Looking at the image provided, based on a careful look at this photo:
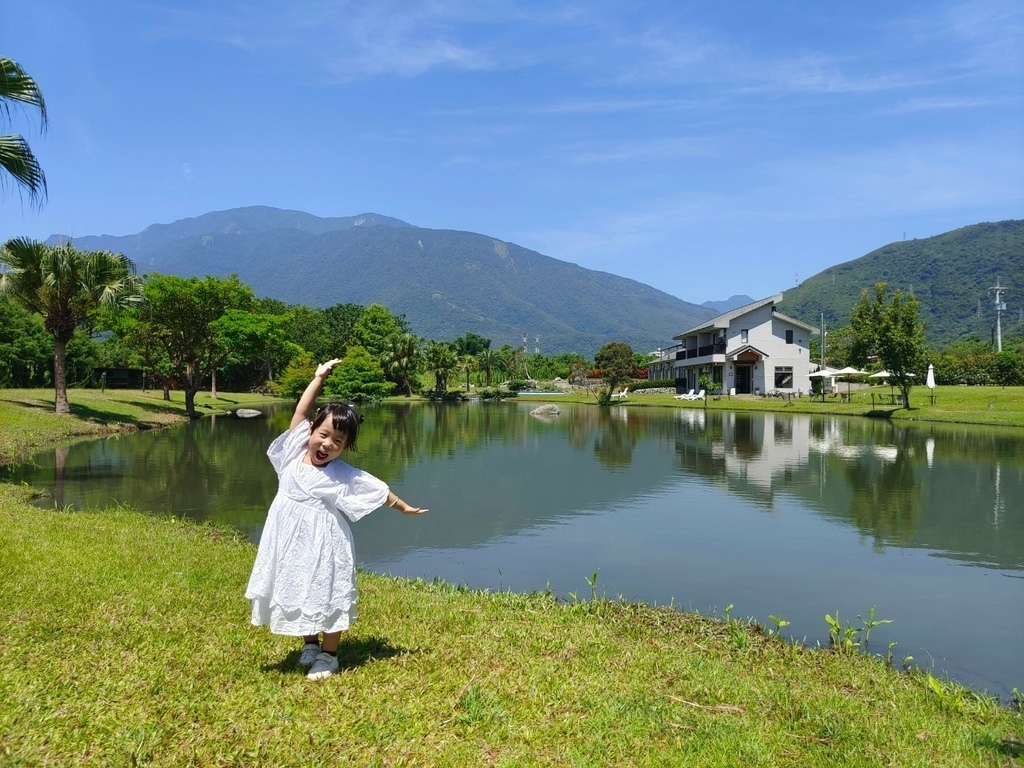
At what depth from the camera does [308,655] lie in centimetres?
477

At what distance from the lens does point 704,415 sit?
1658 inches

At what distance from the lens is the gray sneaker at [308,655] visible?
15.6ft

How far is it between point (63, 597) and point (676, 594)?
580cm

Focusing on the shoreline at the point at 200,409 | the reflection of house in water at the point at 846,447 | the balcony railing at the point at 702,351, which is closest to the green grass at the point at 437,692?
the shoreline at the point at 200,409

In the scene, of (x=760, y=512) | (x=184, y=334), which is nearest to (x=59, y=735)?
(x=760, y=512)

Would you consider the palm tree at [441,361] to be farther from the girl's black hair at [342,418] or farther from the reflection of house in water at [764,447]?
the girl's black hair at [342,418]

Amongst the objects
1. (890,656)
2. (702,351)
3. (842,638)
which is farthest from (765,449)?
(702,351)

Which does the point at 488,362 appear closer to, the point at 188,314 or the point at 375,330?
the point at 375,330

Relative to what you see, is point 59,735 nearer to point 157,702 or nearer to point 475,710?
point 157,702

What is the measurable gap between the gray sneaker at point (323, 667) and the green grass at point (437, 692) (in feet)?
0.28

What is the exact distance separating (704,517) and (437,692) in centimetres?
926

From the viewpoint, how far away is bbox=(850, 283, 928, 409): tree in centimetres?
3650

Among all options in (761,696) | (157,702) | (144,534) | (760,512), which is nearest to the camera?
(157,702)

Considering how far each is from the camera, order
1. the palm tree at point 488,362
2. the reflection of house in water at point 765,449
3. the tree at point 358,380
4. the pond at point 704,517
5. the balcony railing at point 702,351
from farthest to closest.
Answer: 1. the palm tree at point 488,362
2. the tree at point 358,380
3. the balcony railing at point 702,351
4. the reflection of house in water at point 765,449
5. the pond at point 704,517
